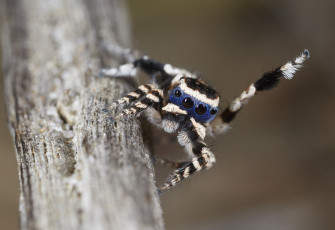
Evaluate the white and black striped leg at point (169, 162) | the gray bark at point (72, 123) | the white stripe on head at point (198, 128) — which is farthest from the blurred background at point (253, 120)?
the gray bark at point (72, 123)

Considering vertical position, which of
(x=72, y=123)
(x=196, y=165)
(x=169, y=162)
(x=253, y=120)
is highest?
(x=253, y=120)

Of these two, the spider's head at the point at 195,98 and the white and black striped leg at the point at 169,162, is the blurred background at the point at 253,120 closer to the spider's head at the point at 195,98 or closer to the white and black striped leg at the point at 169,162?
the white and black striped leg at the point at 169,162

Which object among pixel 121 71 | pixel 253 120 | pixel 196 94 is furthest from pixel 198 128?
pixel 253 120

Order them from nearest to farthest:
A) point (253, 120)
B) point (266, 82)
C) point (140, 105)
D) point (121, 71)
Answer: point (140, 105) → point (266, 82) → point (121, 71) → point (253, 120)

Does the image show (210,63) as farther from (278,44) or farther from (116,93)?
(116,93)

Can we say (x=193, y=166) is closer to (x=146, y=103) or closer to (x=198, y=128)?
(x=198, y=128)

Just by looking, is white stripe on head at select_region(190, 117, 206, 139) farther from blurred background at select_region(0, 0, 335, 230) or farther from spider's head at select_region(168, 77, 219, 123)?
blurred background at select_region(0, 0, 335, 230)

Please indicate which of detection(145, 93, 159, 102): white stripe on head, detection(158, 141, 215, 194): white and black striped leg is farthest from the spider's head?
detection(158, 141, 215, 194): white and black striped leg
